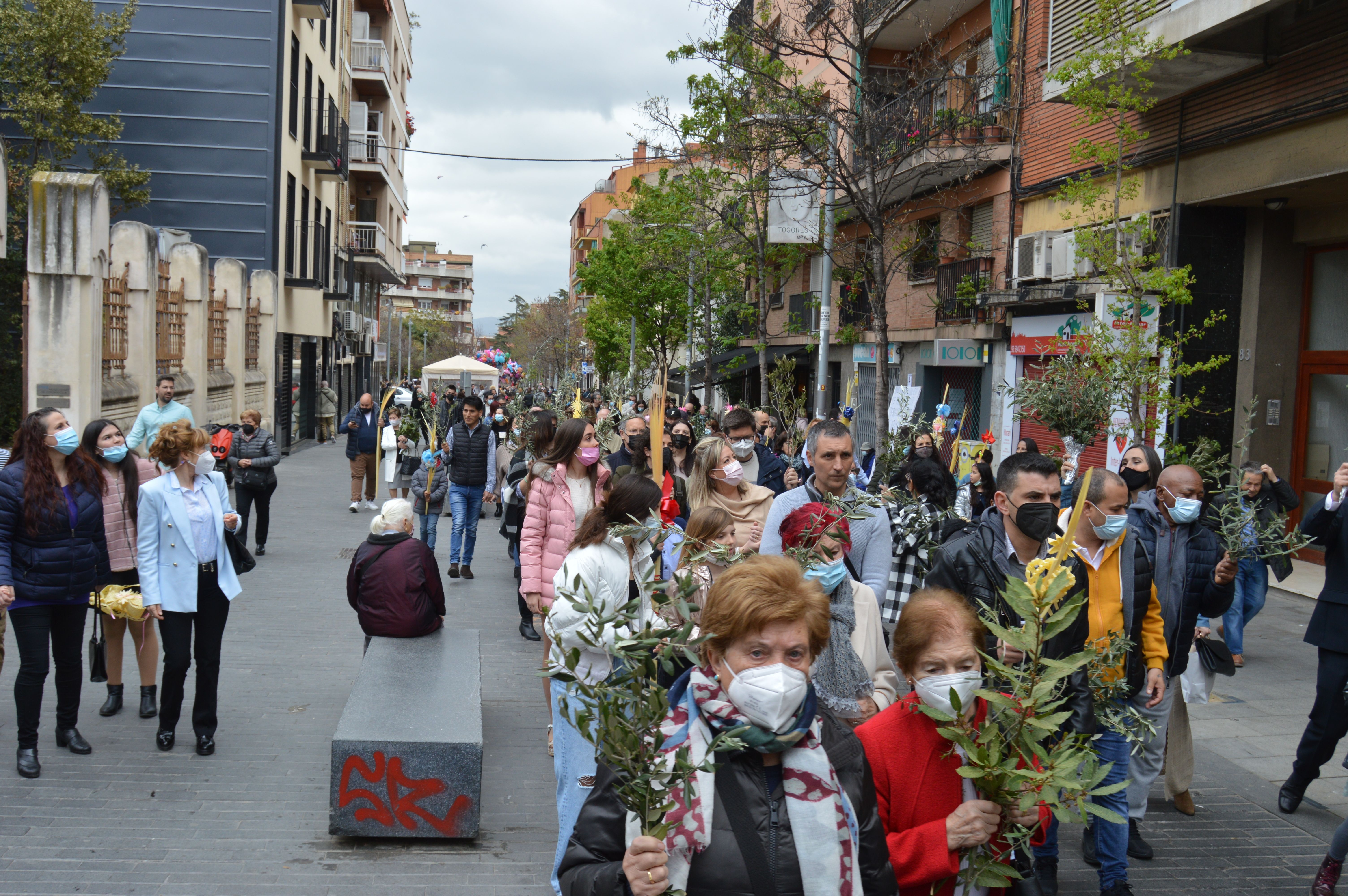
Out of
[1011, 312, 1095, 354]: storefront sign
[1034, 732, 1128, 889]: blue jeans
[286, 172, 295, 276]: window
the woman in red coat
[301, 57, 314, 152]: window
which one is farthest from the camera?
[301, 57, 314, 152]: window

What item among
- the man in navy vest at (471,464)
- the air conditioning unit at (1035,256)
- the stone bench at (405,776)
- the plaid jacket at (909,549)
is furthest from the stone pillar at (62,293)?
the air conditioning unit at (1035,256)

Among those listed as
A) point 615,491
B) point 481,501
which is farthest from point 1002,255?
point 615,491

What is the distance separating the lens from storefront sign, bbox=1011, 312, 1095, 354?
16.4 meters

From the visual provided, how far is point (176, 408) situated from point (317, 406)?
2676 cm

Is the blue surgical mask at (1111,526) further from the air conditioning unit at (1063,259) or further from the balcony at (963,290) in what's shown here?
the balcony at (963,290)

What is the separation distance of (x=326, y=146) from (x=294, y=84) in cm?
329

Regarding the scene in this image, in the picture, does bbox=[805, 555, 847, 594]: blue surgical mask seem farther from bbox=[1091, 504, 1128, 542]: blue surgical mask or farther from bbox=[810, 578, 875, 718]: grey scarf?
bbox=[1091, 504, 1128, 542]: blue surgical mask

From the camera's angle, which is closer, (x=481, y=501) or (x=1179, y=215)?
(x=481, y=501)

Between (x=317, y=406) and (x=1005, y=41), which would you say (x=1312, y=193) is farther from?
(x=317, y=406)

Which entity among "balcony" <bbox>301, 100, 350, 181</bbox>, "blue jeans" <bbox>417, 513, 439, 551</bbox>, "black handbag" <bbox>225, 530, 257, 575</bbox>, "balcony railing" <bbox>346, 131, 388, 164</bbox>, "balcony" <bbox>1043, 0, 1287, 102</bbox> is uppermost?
"balcony railing" <bbox>346, 131, 388, 164</bbox>

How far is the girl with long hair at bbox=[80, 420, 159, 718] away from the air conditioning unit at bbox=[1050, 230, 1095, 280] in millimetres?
12905

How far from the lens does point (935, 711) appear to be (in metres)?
2.88

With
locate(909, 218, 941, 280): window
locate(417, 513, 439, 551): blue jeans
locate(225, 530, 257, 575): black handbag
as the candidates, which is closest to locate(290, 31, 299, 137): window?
locate(909, 218, 941, 280): window

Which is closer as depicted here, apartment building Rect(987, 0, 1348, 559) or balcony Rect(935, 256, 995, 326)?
apartment building Rect(987, 0, 1348, 559)
